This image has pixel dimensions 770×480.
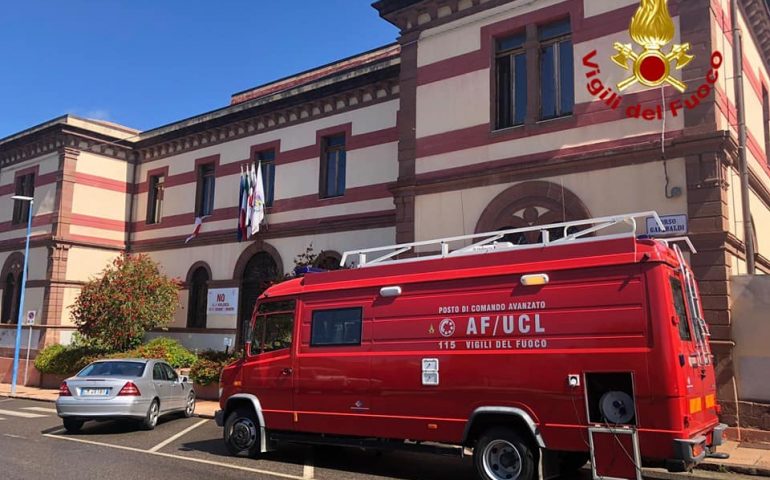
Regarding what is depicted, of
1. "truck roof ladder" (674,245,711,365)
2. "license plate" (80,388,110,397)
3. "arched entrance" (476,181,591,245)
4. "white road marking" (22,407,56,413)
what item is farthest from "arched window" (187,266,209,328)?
"truck roof ladder" (674,245,711,365)

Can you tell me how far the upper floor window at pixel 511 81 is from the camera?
14812mm

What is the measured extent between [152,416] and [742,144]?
529 inches

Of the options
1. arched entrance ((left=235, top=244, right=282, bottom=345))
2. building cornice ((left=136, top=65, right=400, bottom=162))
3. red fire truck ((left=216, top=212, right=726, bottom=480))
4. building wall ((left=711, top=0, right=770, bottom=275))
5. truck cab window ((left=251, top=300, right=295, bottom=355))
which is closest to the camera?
red fire truck ((left=216, top=212, right=726, bottom=480))

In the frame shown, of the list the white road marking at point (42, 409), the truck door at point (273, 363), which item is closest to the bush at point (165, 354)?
the white road marking at point (42, 409)

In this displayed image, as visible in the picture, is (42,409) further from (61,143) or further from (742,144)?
(742,144)

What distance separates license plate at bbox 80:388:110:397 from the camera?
1254 cm

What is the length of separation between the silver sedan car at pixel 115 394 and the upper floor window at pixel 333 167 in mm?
8928

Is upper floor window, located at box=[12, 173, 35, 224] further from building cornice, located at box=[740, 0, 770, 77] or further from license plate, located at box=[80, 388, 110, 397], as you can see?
building cornice, located at box=[740, 0, 770, 77]

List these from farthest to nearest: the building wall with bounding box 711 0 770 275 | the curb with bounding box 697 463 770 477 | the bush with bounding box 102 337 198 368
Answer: the bush with bounding box 102 337 198 368 → the building wall with bounding box 711 0 770 275 → the curb with bounding box 697 463 770 477

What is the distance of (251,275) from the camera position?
2269cm

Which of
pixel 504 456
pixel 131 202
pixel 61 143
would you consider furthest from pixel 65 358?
pixel 504 456

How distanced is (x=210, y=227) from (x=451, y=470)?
17.1m

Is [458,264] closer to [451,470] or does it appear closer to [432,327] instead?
[432,327]

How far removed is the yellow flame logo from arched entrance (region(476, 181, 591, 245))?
250cm
